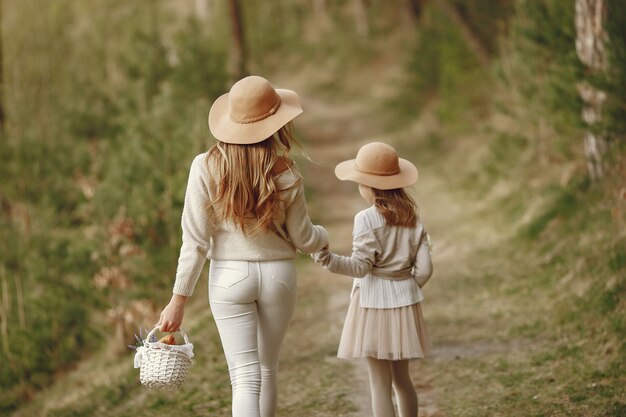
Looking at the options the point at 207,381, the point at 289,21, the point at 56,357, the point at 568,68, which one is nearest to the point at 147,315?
the point at 56,357

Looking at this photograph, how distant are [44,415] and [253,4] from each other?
30116 millimetres

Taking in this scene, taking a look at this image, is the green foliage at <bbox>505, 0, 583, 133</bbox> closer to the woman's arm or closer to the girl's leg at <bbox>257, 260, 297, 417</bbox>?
the woman's arm

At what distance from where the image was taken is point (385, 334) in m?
4.38

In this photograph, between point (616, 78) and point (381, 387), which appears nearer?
point (381, 387)

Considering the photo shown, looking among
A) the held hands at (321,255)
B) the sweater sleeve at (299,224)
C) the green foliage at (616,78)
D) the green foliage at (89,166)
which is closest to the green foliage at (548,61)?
the green foliage at (616,78)

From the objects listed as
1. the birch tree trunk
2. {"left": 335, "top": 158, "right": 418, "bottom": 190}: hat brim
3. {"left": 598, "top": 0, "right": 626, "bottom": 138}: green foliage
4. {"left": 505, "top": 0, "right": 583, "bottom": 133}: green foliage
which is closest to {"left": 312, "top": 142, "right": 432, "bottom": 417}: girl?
{"left": 335, "top": 158, "right": 418, "bottom": 190}: hat brim

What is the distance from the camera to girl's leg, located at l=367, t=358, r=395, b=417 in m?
4.41

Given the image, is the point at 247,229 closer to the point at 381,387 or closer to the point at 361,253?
the point at 361,253

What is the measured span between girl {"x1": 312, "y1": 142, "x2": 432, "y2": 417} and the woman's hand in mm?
903

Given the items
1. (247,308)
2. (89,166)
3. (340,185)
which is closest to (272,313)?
(247,308)

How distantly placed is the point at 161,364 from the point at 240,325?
42cm

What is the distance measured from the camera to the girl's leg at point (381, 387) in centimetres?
441

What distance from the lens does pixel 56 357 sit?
959 cm

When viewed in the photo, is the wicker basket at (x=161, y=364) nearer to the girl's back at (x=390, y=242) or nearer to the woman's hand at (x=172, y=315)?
the woman's hand at (x=172, y=315)
